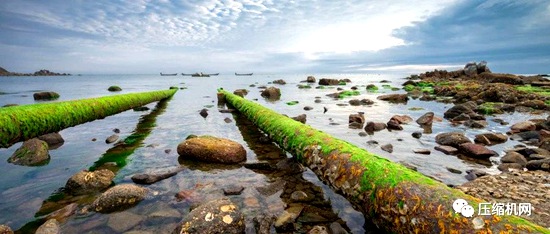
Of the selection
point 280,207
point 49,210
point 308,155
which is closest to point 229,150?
point 308,155

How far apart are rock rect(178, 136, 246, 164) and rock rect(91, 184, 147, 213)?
8.51 feet

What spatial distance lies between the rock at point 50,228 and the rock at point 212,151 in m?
4.03

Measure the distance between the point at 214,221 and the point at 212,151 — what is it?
4161 mm

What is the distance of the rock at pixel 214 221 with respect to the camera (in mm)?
4129

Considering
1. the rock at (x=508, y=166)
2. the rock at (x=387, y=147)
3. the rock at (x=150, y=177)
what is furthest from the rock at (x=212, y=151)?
the rock at (x=508, y=166)

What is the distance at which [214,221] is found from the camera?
4.21m

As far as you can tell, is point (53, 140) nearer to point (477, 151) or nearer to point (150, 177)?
point (150, 177)

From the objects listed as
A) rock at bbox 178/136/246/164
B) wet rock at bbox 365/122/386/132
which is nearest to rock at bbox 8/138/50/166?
rock at bbox 178/136/246/164

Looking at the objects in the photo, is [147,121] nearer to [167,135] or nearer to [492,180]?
[167,135]

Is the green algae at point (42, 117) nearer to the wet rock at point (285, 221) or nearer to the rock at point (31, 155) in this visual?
the rock at point (31, 155)

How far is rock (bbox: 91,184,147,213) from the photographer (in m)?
5.15

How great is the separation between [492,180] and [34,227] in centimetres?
893

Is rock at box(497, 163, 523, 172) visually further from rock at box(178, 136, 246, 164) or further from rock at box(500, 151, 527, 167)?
rock at box(178, 136, 246, 164)

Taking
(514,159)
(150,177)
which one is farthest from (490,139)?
(150,177)
